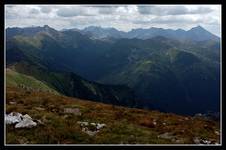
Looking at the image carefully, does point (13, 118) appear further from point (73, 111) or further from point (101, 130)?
point (73, 111)

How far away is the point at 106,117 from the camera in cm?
3400

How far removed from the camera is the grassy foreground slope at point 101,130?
82.8 ft

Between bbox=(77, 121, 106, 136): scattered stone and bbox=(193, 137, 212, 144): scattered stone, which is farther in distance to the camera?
bbox=(193, 137, 212, 144): scattered stone

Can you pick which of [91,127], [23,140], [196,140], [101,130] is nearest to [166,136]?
Result: [196,140]

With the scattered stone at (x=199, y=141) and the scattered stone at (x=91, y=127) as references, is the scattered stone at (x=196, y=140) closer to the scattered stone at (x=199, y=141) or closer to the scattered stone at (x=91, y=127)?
the scattered stone at (x=199, y=141)

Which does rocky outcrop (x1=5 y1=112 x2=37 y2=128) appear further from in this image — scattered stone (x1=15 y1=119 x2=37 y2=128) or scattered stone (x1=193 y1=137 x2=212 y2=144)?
scattered stone (x1=193 y1=137 x2=212 y2=144)

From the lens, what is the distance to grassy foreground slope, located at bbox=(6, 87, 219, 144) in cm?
2525

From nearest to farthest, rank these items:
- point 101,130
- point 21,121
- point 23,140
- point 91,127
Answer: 1. point 23,140
2. point 21,121
3. point 101,130
4. point 91,127

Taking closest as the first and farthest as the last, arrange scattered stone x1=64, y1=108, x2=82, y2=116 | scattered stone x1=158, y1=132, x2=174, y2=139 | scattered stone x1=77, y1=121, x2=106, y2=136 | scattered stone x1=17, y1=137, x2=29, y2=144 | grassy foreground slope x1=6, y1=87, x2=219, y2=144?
scattered stone x1=17, y1=137, x2=29, y2=144 < grassy foreground slope x1=6, y1=87, x2=219, y2=144 < scattered stone x1=77, y1=121, x2=106, y2=136 < scattered stone x1=158, y1=132, x2=174, y2=139 < scattered stone x1=64, y1=108, x2=82, y2=116

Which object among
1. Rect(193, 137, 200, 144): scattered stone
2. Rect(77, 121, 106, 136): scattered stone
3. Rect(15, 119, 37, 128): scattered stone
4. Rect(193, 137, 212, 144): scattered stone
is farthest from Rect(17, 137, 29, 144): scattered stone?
Rect(193, 137, 200, 144): scattered stone

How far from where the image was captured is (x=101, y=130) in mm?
28875

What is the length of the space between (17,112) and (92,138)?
780 cm

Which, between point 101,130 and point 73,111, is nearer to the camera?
point 101,130

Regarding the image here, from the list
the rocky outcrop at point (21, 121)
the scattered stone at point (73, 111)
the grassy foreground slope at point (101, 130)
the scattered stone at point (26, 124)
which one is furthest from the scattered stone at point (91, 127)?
the scattered stone at point (73, 111)
